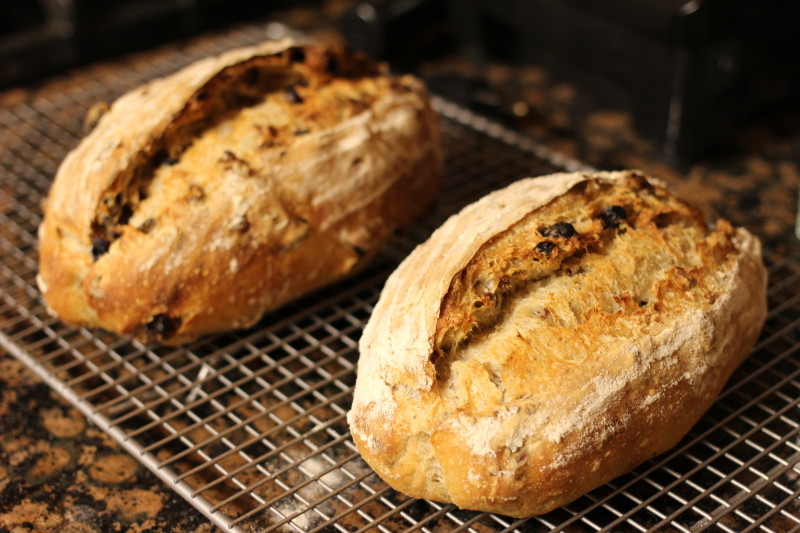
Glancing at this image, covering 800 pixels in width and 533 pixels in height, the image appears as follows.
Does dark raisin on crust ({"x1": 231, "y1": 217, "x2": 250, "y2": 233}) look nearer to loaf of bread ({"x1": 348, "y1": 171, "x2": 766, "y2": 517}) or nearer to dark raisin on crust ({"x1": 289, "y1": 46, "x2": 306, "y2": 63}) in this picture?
loaf of bread ({"x1": 348, "y1": 171, "x2": 766, "y2": 517})

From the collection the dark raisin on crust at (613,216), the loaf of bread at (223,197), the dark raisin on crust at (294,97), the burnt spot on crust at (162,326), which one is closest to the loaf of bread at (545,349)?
the dark raisin on crust at (613,216)

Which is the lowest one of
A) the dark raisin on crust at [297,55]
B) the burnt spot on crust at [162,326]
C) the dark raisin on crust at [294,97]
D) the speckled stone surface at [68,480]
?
the speckled stone surface at [68,480]

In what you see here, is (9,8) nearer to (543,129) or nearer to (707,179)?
(543,129)

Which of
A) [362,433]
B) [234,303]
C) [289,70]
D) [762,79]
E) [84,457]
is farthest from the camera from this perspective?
[762,79]

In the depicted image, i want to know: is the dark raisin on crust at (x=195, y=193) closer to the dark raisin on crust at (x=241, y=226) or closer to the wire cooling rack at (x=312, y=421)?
the dark raisin on crust at (x=241, y=226)

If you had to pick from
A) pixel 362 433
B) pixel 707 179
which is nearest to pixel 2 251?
pixel 362 433

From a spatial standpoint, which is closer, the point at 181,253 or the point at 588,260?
the point at 588,260

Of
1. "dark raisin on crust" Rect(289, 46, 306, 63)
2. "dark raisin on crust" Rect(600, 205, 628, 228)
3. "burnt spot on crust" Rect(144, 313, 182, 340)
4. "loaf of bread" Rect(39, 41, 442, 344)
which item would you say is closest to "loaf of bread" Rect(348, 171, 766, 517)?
"dark raisin on crust" Rect(600, 205, 628, 228)
